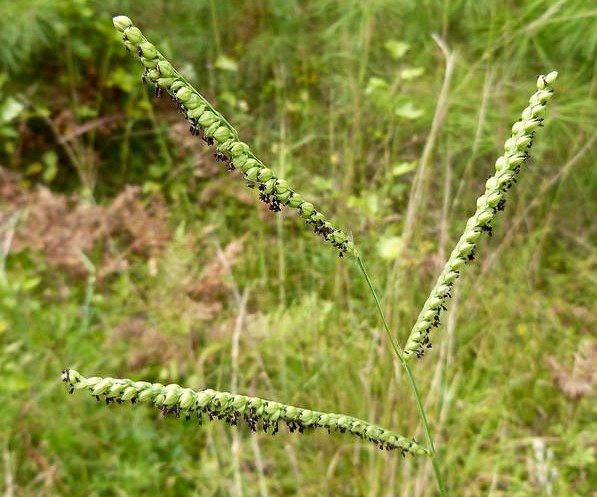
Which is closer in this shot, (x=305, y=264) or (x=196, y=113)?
(x=196, y=113)

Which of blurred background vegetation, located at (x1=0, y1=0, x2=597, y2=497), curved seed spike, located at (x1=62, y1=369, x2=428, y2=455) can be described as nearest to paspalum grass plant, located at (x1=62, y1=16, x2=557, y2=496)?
curved seed spike, located at (x1=62, y1=369, x2=428, y2=455)

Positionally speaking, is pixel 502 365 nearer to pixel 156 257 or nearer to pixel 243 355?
pixel 243 355

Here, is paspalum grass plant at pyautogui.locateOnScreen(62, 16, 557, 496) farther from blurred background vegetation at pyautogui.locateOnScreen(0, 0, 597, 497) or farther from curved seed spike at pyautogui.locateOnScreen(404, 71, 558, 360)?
blurred background vegetation at pyautogui.locateOnScreen(0, 0, 597, 497)

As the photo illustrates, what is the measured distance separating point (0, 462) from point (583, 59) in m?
2.44

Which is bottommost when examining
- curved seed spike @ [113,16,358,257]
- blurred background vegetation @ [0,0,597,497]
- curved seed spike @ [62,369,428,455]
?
curved seed spike @ [62,369,428,455]

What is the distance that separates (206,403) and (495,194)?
30 cm

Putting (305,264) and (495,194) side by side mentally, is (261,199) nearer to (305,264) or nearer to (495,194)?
(495,194)

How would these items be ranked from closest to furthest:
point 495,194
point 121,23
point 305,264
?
point 121,23 < point 495,194 < point 305,264

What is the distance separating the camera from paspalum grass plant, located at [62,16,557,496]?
17.1 inches

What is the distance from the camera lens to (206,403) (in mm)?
498

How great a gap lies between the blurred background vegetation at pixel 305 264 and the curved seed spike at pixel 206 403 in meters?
0.76

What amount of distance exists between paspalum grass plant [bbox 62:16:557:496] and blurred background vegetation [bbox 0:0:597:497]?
2.30 feet

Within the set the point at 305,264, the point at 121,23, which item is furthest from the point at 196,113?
the point at 305,264

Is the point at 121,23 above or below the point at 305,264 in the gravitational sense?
below
